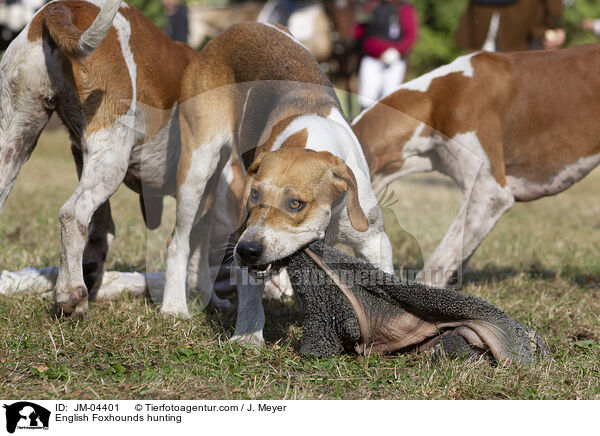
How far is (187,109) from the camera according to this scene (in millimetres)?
3748

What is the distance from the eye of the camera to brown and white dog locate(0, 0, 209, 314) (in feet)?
10.5

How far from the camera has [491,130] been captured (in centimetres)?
418

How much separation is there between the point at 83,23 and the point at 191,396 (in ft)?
6.29

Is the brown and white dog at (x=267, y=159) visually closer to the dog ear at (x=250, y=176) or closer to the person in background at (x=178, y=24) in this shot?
the dog ear at (x=250, y=176)

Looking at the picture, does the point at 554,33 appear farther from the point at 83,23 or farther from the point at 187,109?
the point at 83,23

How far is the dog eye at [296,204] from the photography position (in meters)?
2.73

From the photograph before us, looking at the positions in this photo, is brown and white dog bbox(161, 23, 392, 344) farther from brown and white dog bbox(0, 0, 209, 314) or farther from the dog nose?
brown and white dog bbox(0, 0, 209, 314)

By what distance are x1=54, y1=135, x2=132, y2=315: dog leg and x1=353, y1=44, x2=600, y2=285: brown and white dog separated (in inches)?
59.7
